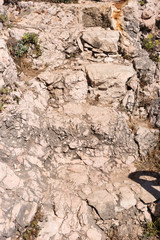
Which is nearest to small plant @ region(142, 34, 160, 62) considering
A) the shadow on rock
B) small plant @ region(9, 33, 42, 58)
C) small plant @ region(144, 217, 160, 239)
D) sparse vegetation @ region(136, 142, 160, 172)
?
sparse vegetation @ region(136, 142, 160, 172)

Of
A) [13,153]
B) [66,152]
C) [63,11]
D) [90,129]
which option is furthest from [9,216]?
[63,11]

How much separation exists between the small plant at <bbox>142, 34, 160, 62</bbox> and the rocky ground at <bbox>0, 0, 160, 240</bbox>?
31 centimetres

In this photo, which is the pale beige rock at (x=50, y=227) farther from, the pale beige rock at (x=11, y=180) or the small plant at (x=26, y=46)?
the small plant at (x=26, y=46)

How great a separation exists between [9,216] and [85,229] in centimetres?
175

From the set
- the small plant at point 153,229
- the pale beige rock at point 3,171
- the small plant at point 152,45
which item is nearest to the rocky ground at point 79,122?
the pale beige rock at point 3,171

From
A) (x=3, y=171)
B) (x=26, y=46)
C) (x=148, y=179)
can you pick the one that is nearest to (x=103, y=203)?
(x=148, y=179)

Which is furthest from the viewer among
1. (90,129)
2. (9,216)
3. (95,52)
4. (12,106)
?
(95,52)

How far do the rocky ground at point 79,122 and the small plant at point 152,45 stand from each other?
1.03ft

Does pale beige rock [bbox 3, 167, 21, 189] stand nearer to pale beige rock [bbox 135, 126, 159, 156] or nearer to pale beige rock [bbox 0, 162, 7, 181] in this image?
pale beige rock [bbox 0, 162, 7, 181]

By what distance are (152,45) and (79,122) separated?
17.5ft

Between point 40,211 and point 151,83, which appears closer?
point 40,211

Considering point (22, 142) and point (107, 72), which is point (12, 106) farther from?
point (107, 72)

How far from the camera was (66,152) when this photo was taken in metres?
5.68

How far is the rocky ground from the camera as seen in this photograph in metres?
4.56
